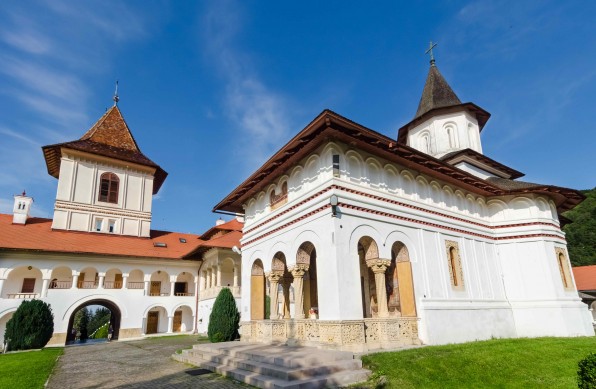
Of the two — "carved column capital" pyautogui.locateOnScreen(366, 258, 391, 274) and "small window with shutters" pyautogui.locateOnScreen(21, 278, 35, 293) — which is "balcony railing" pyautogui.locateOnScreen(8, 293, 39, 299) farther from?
"carved column capital" pyautogui.locateOnScreen(366, 258, 391, 274)

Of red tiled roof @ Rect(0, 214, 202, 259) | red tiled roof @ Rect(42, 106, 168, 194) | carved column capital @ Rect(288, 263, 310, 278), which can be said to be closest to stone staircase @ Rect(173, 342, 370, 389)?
carved column capital @ Rect(288, 263, 310, 278)

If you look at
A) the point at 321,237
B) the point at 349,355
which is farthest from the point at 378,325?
the point at 321,237

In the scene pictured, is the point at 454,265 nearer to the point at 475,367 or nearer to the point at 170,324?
the point at 475,367

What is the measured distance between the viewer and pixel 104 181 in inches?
1152

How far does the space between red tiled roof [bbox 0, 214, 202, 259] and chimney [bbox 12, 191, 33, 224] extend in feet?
1.52

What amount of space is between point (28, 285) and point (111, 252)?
16.8ft

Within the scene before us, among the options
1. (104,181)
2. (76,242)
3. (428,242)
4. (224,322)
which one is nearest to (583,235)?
(428,242)

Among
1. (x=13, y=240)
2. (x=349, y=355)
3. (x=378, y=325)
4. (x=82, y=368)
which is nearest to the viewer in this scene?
(x=349, y=355)

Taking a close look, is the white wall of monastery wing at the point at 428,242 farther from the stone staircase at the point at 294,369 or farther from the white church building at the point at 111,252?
the white church building at the point at 111,252

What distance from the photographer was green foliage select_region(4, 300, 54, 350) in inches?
695

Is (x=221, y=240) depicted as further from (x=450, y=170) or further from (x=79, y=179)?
(x=450, y=170)

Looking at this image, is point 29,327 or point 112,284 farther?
point 112,284

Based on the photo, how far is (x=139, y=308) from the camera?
24.7m

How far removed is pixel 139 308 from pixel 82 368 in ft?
47.2
